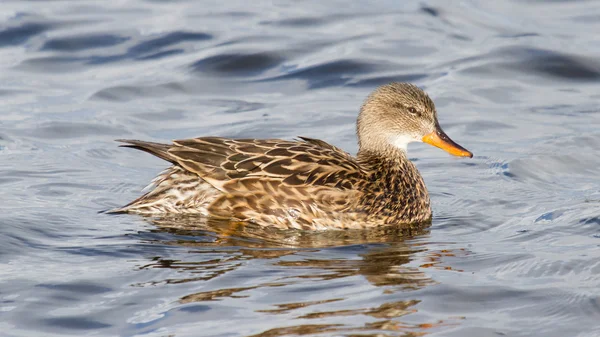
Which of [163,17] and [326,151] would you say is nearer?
[326,151]

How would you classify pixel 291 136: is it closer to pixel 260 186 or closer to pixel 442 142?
pixel 442 142

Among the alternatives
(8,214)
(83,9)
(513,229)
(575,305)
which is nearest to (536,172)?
(513,229)

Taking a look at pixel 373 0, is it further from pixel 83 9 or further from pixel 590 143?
pixel 590 143

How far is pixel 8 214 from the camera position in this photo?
32.0 ft

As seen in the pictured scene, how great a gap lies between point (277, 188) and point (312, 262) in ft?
3.96

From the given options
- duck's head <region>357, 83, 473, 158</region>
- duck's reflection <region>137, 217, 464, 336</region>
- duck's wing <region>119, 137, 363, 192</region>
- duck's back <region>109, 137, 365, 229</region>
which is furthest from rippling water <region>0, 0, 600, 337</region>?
duck's head <region>357, 83, 473, 158</region>

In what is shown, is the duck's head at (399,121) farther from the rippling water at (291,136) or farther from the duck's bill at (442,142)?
the rippling water at (291,136)

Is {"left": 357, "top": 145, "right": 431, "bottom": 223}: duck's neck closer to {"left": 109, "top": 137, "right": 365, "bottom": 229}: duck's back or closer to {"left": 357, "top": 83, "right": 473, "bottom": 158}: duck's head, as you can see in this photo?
{"left": 357, "top": 83, "right": 473, "bottom": 158}: duck's head

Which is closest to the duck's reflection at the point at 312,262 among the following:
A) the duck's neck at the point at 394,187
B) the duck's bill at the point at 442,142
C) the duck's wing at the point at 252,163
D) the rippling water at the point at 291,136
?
the rippling water at the point at 291,136

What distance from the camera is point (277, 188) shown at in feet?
31.4

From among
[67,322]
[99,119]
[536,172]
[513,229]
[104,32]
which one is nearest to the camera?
[67,322]

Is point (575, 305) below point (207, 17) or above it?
below

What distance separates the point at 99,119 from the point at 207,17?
16.6 ft

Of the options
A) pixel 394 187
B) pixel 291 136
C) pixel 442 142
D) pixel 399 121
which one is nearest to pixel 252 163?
pixel 394 187
